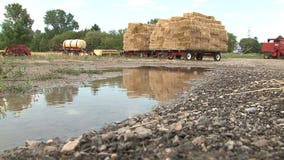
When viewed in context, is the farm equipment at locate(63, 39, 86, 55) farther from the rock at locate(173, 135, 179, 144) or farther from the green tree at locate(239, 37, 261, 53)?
the rock at locate(173, 135, 179, 144)

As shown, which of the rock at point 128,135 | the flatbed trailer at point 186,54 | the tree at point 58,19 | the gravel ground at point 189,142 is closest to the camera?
the gravel ground at point 189,142

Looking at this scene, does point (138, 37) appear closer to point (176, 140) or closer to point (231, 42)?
point (176, 140)

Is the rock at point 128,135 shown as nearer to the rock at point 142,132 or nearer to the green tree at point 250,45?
the rock at point 142,132

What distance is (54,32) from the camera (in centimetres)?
10631

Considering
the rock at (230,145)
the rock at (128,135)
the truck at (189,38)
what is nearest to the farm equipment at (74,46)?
the truck at (189,38)

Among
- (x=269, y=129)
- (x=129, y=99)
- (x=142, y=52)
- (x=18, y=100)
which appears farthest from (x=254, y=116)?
(x=142, y=52)

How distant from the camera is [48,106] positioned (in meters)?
8.15

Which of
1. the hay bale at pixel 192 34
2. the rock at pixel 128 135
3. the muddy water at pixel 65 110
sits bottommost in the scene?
the muddy water at pixel 65 110

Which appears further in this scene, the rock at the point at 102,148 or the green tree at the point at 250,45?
the green tree at the point at 250,45

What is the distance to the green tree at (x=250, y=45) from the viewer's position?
3110 inches

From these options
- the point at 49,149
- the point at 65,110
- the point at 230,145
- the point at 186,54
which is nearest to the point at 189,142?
the point at 230,145

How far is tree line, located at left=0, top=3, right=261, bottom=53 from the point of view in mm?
47094

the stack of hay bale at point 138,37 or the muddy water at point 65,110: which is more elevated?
the stack of hay bale at point 138,37

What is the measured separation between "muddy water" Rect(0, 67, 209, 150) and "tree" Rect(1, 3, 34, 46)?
3818 cm
